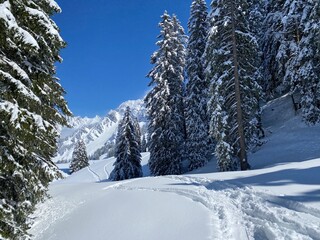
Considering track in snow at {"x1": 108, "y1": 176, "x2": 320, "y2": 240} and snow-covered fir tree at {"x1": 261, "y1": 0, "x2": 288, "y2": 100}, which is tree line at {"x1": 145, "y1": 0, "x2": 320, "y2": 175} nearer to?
snow-covered fir tree at {"x1": 261, "y1": 0, "x2": 288, "y2": 100}

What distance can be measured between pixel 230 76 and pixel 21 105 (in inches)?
624

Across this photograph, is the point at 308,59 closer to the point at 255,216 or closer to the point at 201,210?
the point at 201,210

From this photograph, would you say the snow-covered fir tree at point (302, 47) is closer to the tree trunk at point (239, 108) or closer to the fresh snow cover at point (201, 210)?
the tree trunk at point (239, 108)

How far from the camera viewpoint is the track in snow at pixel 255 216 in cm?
705

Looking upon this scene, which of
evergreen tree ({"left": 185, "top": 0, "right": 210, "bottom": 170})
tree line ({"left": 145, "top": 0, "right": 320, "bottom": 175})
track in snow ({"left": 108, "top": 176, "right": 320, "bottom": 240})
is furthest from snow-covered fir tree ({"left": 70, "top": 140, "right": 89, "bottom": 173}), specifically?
track in snow ({"left": 108, "top": 176, "right": 320, "bottom": 240})

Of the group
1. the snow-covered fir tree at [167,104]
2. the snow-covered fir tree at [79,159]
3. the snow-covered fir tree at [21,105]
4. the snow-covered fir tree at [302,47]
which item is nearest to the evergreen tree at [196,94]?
the snow-covered fir tree at [167,104]

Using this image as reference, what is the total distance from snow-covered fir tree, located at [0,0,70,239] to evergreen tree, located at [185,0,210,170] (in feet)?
68.6

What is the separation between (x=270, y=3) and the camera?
3241 centimetres

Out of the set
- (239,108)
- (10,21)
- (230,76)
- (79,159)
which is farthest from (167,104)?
(79,159)

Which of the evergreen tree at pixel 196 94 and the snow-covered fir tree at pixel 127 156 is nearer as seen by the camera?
the evergreen tree at pixel 196 94

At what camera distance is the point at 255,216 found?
856cm

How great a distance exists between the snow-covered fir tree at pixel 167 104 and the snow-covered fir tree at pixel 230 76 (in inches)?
370

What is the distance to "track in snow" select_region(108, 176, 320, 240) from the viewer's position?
23.1 ft

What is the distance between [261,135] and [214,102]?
9.06 m
